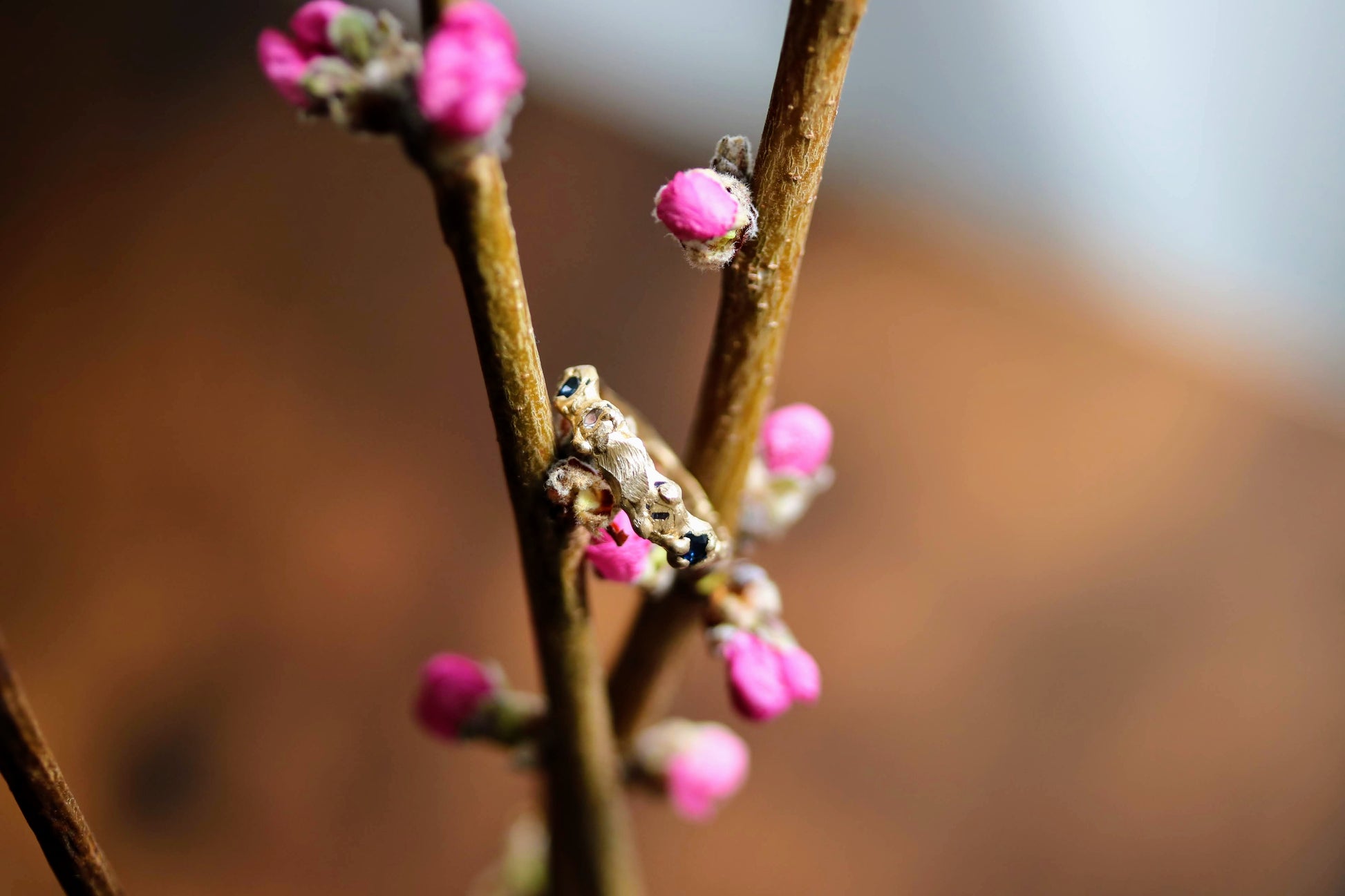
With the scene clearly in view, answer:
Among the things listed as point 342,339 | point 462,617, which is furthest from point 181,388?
point 462,617

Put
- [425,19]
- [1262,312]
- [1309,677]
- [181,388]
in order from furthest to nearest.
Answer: [1262,312] → [1309,677] → [181,388] → [425,19]

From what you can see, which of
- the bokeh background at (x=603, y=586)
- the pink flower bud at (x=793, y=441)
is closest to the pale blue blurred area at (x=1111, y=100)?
the bokeh background at (x=603, y=586)

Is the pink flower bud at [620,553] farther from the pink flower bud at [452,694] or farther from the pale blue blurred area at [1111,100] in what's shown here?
the pale blue blurred area at [1111,100]

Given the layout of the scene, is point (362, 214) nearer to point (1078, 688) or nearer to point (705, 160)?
point (705, 160)

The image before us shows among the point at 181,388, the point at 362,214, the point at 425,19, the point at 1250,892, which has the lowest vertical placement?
the point at 1250,892

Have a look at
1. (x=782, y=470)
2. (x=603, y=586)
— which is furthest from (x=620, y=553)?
(x=603, y=586)

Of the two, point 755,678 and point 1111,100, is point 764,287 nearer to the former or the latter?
point 755,678

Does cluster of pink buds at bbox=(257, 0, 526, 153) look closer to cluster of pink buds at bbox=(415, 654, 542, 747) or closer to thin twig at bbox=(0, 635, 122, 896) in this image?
thin twig at bbox=(0, 635, 122, 896)
